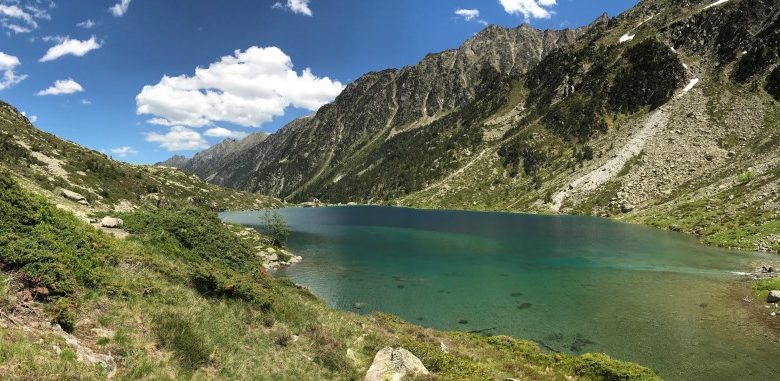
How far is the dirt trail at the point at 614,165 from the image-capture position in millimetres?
Result: 171625

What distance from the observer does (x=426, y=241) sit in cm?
10475

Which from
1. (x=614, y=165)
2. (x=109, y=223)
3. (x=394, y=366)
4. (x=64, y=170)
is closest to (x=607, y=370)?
(x=394, y=366)

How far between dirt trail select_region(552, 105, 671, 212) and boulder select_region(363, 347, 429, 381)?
165 m

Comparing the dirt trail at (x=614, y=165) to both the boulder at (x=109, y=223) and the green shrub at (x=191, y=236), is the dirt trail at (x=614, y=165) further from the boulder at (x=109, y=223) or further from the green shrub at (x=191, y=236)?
the boulder at (x=109, y=223)

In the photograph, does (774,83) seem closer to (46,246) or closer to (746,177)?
(746,177)

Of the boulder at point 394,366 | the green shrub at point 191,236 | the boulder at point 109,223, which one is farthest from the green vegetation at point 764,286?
the boulder at point 109,223

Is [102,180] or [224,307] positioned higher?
[102,180]

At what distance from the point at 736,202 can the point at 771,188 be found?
6821mm

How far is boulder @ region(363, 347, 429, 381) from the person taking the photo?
1981 centimetres

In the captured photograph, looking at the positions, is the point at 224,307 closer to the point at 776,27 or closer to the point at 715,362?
the point at 715,362

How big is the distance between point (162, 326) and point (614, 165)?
18653 centimetres

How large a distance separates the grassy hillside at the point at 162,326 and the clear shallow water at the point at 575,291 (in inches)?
425

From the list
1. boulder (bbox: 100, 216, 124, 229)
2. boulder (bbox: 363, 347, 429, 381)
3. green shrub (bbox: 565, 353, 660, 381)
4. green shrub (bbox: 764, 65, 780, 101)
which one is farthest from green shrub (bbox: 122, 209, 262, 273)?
green shrub (bbox: 764, 65, 780, 101)

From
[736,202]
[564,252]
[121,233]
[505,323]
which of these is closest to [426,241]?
[564,252]
